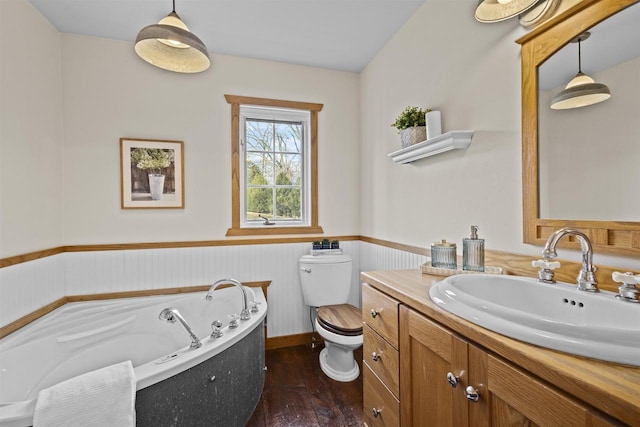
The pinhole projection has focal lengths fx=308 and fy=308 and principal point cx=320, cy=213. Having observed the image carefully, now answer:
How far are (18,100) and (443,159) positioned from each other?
2497mm

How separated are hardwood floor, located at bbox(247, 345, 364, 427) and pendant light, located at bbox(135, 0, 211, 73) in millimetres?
2036

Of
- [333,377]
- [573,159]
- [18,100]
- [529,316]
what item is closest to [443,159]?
[573,159]

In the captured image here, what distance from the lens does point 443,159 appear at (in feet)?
5.81

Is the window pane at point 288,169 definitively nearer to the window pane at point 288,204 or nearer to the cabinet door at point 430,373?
the window pane at point 288,204

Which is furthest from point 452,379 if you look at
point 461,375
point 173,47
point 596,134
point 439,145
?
point 173,47

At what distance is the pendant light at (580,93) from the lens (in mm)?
998

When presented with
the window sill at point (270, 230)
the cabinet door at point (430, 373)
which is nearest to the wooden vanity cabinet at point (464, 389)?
the cabinet door at point (430, 373)

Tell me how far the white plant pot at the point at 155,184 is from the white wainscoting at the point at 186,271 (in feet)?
1.45

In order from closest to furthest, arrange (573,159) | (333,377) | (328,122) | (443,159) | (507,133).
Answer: (573,159)
(507,133)
(443,159)
(333,377)
(328,122)

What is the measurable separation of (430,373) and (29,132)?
2.54 m

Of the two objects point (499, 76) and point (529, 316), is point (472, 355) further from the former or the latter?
point (499, 76)

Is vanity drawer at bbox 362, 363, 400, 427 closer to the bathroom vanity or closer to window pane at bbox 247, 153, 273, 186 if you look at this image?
the bathroom vanity

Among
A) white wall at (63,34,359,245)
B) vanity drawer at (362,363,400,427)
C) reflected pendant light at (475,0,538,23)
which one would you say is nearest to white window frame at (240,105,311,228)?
white wall at (63,34,359,245)

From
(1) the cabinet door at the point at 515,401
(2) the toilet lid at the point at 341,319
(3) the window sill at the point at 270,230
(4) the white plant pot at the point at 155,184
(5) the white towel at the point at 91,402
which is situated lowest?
(2) the toilet lid at the point at 341,319
